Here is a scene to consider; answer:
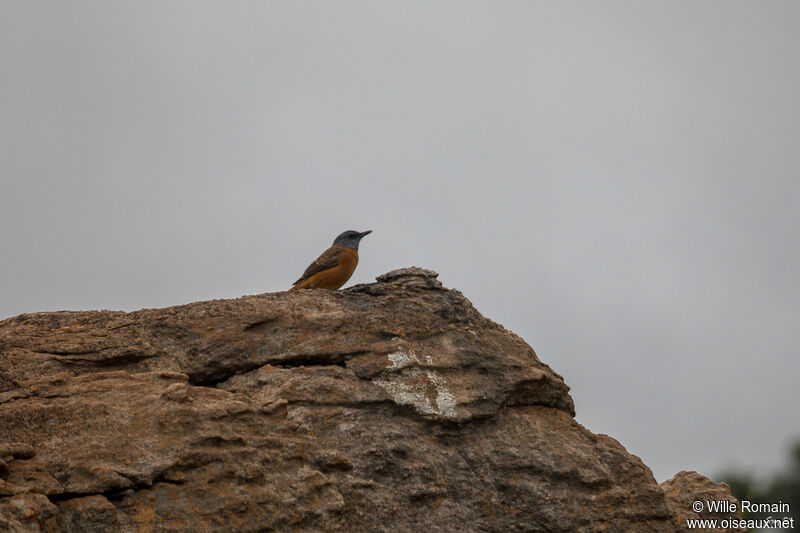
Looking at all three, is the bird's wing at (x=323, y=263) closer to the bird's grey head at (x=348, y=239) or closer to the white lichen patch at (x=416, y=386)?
the bird's grey head at (x=348, y=239)

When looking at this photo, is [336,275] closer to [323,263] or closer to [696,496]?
[323,263]

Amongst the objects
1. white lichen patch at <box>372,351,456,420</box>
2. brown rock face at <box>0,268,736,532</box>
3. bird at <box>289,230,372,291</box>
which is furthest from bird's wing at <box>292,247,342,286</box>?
white lichen patch at <box>372,351,456,420</box>

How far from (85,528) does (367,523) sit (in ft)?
7.60

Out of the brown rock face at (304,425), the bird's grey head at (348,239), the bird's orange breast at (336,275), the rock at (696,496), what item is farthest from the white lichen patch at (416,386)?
the bird's grey head at (348,239)

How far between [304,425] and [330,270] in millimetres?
4085

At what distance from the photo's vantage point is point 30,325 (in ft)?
27.0

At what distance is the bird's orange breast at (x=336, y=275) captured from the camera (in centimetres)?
1123

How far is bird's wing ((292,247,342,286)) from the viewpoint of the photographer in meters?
11.3

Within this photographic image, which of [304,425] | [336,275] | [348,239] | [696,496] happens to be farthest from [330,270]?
[696,496]

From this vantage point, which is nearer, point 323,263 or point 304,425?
point 304,425

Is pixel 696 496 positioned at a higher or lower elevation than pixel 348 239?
lower

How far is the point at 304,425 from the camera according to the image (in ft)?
24.6

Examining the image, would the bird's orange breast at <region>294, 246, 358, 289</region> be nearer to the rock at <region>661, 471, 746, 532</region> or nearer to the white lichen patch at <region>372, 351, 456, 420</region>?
the white lichen patch at <region>372, 351, 456, 420</region>

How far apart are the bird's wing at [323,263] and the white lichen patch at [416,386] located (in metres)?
3.39
